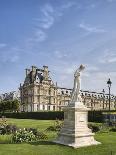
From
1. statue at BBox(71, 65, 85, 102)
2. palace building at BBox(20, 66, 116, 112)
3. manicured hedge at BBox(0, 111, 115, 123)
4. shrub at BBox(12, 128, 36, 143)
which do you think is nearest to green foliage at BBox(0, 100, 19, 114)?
manicured hedge at BBox(0, 111, 115, 123)

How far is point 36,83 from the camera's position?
11588 centimetres

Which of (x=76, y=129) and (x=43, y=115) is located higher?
(x=76, y=129)

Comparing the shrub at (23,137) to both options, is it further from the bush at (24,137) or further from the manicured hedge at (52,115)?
the manicured hedge at (52,115)

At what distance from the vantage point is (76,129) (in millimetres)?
18969

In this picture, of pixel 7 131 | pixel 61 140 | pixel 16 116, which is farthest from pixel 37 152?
pixel 16 116

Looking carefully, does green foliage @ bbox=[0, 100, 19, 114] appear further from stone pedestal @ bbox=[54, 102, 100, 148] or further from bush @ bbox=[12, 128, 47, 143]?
stone pedestal @ bbox=[54, 102, 100, 148]

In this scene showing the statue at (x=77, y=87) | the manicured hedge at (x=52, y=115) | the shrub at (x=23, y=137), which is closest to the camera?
the statue at (x=77, y=87)

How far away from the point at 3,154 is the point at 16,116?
66.2m

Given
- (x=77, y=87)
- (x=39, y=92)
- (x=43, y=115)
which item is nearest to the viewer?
(x=77, y=87)

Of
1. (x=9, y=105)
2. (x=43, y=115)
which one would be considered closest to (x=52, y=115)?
(x=43, y=115)

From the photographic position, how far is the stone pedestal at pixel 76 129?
18.8 metres

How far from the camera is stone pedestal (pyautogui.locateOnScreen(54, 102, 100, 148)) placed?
1883cm

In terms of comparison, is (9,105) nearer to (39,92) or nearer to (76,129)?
(39,92)

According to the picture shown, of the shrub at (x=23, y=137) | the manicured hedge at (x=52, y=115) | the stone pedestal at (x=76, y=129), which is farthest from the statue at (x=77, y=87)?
the manicured hedge at (x=52, y=115)
